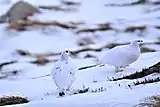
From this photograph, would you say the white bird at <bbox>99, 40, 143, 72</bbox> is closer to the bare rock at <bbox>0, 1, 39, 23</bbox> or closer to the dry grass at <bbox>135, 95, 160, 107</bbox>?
the dry grass at <bbox>135, 95, 160, 107</bbox>

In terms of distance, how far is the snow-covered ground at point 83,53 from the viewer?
7281mm

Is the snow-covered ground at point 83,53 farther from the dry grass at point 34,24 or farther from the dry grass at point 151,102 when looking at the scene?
the dry grass at point 34,24

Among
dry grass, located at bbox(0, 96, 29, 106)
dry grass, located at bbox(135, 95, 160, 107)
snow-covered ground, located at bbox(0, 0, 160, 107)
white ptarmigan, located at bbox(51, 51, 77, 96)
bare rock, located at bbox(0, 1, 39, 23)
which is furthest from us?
bare rock, located at bbox(0, 1, 39, 23)

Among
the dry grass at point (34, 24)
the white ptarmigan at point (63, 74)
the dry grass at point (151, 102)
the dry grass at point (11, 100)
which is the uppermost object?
the dry grass at point (34, 24)

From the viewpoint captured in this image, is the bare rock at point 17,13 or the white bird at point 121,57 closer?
the white bird at point 121,57

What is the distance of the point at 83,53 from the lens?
2358 centimetres

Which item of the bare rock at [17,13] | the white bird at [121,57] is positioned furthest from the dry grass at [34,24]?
the white bird at [121,57]

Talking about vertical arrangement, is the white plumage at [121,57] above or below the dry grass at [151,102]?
above

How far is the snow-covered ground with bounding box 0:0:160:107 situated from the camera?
7281mm

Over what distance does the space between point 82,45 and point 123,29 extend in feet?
14.5

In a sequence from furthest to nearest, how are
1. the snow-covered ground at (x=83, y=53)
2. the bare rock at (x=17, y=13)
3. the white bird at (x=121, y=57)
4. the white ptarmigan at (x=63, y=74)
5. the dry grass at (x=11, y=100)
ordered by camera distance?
the bare rock at (x=17, y=13) < the white bird at (x=121, y=57) < the dry grass at (x=11, y=100) < the white ptarmigan at (x=63, y=74) < the snow-covered ground at (x=83, y=53)

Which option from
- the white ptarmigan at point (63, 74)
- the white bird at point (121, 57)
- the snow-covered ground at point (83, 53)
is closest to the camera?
the snow-covered ground at point (83, 53)

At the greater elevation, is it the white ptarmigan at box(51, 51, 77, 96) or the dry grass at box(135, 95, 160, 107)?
the white ptarmigan at box(51, 51, 77, 96)

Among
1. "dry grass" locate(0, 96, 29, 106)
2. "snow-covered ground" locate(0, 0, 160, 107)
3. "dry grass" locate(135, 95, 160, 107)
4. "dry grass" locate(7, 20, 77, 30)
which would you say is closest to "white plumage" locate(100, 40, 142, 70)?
"snow-covered ground" locate(0, 0, 160, 107)
